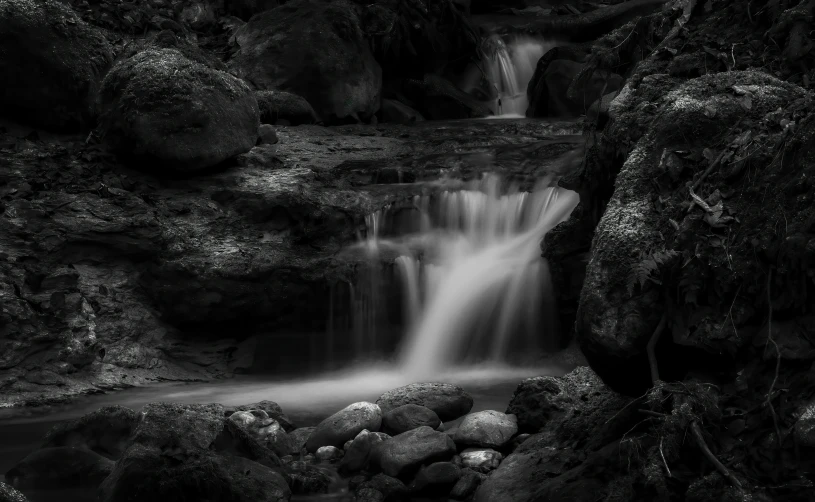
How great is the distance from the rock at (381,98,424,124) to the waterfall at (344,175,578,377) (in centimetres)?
528

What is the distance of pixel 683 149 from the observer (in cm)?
432

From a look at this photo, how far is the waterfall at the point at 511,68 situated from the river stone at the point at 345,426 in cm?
1154

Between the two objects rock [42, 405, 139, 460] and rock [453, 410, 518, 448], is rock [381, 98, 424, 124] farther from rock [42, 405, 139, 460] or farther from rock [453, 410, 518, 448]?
rock [42, 405, 139, 460]

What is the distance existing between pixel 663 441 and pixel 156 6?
1419cm

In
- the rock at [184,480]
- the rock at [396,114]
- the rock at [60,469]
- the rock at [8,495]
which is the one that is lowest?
the rock at [60,469]

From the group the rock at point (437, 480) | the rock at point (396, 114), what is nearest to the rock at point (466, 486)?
the rock at point (437, 480)

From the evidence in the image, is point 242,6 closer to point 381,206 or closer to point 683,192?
point 381,206

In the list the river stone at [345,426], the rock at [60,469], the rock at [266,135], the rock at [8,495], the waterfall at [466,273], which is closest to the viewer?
the rock at [8,495]

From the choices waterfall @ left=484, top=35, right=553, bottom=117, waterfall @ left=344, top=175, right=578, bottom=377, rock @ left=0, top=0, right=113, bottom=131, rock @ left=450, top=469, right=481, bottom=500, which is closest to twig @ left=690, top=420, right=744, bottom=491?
rock @ left=450, top=469, right=481, bottom=500

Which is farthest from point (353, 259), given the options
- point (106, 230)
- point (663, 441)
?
point (663, 441)

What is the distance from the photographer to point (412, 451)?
16.7ft

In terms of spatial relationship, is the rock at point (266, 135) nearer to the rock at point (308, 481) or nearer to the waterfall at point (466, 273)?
the waterfall at point (466, 273)

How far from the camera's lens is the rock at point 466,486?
469 cm

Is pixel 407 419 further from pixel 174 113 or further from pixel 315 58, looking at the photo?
pixel 315 58
